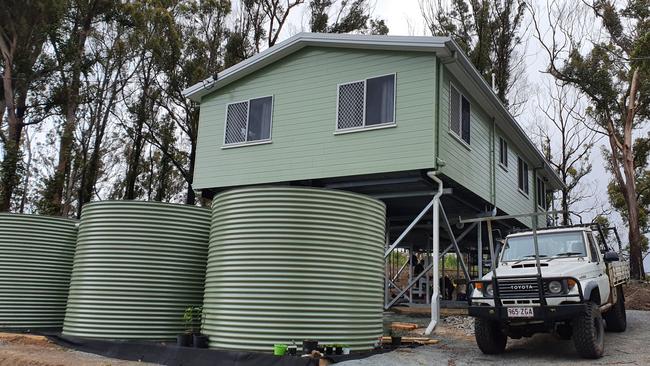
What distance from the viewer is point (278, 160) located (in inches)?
535

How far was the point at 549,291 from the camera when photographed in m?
7.73

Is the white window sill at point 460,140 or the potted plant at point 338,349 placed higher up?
the white window sill at point 460,140

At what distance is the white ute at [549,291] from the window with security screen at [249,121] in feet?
22.9

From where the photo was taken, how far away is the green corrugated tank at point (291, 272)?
734cm

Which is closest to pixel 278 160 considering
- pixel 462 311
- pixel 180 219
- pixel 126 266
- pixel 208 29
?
pixel 180 219

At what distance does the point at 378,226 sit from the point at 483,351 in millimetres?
2593

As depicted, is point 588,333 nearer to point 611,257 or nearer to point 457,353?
point 611,257

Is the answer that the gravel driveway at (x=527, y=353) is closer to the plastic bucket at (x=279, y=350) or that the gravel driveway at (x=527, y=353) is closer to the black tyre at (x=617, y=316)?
the black tyre at (x=617, y=316)

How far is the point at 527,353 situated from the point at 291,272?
4.24m

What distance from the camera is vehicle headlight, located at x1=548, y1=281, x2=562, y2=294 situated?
7.68 meters

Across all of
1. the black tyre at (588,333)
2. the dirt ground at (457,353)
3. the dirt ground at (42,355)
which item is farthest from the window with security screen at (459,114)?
the dirt ground at (42,355)

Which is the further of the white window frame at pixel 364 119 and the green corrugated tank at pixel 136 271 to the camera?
the white window frame at pixel 364 119

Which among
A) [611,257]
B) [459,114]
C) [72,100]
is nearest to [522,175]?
[459,114]

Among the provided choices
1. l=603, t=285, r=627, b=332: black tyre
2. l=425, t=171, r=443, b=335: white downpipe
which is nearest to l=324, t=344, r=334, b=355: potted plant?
l=425, t=171, r=443, b=335: white downpipe
